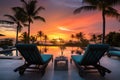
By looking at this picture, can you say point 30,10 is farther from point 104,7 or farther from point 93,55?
point 93,55

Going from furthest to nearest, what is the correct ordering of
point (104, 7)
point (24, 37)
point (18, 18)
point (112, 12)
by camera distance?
point (24, 37)
point (18, 18)
point (112, 12)
point (104, 7)

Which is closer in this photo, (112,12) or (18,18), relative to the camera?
(112,12)

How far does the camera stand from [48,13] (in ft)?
57.0

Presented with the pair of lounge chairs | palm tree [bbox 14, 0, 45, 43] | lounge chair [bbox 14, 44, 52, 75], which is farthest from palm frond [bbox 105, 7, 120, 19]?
lounge chair [bbox 14, 44, 52, 75]

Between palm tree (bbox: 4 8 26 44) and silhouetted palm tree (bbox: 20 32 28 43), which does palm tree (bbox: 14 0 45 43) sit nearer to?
palm tree (bbox: 4 8 26 44)

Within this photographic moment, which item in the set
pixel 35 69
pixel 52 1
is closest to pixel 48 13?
pixel 52 1

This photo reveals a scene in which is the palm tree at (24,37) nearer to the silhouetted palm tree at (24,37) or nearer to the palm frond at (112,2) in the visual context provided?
the silhouetted palm tree at (24,37)

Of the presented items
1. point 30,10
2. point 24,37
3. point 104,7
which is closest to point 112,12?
point 104,7

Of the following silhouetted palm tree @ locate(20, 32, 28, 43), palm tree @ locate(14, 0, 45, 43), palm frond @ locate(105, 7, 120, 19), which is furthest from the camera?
silhouetted palm tree @ locate(20, 32, 28, 43)

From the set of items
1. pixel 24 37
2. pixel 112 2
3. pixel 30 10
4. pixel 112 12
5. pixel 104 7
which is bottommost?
pixel 24 37

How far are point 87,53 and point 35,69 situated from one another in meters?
1.94

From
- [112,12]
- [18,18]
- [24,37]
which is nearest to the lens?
[112,12]

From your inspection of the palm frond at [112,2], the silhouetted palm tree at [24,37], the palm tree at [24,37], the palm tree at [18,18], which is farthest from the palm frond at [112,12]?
the palm tree at [24,37]

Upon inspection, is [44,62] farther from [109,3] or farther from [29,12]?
[29,12]
